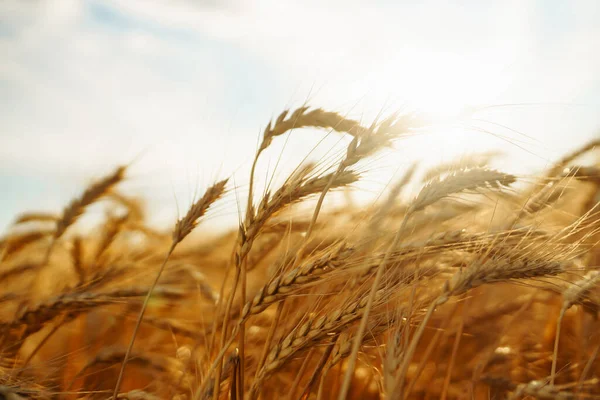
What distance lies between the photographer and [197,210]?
179 centimetres

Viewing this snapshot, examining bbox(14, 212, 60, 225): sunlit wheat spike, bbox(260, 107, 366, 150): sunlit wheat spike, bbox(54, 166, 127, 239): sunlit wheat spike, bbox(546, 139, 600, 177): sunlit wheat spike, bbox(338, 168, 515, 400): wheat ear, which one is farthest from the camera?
bbox(14, 212, 60, 225): sunlit wheat spike

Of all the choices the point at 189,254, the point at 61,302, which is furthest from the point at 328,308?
the point at 189,254

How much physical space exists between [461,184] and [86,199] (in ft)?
7.04

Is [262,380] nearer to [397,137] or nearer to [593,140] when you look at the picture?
[397,137]

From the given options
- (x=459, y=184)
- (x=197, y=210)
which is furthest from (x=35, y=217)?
(x=459, y=184)

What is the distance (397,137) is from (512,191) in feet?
1.15

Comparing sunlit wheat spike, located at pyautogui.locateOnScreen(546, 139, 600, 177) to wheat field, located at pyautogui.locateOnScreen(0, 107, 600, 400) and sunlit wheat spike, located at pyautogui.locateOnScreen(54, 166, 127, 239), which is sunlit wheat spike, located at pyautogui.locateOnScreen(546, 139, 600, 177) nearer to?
wheat field, located at pyautogui.locateOnScreen(0, 107, 600, 400)

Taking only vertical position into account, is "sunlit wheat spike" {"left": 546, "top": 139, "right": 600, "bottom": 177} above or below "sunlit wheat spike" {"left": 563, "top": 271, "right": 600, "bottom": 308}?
above

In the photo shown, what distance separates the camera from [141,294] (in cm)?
194

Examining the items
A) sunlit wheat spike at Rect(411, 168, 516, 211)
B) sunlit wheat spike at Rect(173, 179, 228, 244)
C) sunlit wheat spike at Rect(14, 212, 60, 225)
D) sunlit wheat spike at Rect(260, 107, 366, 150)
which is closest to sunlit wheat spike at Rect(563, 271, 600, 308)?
sunlit wheat spike at Rect(411, 168, 516, 211)

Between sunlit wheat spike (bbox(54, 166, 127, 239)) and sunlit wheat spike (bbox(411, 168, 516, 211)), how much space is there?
2042mm

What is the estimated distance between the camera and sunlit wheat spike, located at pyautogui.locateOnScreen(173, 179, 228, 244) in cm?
178

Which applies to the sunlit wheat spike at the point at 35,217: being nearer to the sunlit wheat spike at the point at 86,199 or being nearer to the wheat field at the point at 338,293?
the wheat field at the point at 338,293

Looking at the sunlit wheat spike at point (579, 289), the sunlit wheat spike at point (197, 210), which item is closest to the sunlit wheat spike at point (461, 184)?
the sunlit wheat spike at point (579, 289)
